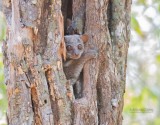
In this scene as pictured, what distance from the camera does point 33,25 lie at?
310 cm

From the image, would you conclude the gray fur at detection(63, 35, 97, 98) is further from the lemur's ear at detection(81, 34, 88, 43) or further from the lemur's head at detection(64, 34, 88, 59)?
the lemur's ear at detection(81, 34, 88, 43)

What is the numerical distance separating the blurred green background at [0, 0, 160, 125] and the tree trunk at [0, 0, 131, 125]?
4.78ft

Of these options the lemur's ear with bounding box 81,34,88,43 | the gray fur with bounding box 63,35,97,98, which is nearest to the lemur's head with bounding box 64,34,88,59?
the gray fur with bounding box 63,35,97,98

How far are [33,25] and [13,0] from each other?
15.3 inches

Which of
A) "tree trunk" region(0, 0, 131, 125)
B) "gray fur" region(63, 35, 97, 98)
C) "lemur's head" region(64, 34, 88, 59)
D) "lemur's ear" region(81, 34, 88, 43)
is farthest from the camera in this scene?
"lemur's head" region(64, 34, 88, 59)

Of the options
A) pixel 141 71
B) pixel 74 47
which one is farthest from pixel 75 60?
pixel 141 71

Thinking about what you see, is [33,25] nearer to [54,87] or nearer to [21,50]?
[21,50]

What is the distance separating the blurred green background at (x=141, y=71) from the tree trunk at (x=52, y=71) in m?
1.46

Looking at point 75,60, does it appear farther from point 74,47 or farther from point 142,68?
point 142,68

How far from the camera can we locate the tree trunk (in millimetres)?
2975

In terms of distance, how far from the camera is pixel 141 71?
10.6m

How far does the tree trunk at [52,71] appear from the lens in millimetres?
2975

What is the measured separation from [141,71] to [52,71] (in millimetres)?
7997

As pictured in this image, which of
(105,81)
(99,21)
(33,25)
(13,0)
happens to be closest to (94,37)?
(99,21)
